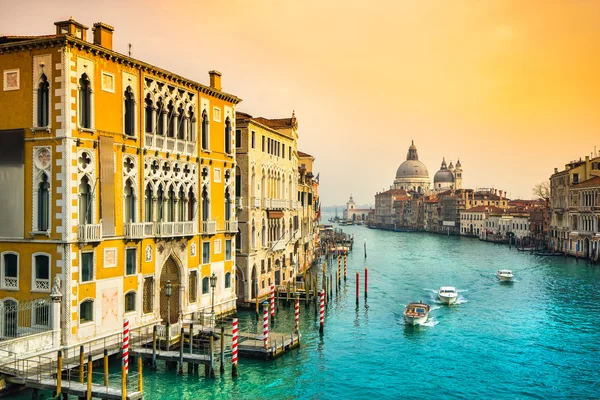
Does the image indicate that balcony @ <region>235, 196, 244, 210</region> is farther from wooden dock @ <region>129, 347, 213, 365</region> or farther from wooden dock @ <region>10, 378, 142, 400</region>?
wooden dock @ <region>10, 378, 142, 400</region>

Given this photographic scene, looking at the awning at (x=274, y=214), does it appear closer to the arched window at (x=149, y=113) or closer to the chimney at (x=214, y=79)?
the chimney at (x=214, y=79)

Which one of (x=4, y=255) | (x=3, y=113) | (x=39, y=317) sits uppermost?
(x=3, y=113)

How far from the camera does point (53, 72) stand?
53.2 ft

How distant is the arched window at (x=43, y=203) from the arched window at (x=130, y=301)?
345 centimetres

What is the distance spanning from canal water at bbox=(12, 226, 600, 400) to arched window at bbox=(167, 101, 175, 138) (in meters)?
7.86

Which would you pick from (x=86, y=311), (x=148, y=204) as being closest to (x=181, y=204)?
(x=148, y=204)

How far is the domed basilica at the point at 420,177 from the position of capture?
16738cm

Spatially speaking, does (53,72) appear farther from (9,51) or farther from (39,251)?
(39,251)

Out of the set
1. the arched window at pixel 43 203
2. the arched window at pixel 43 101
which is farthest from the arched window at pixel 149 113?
the arched window at pixel 43 203

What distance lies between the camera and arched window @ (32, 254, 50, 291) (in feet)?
53.7

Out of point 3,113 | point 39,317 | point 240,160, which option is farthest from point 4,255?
point 240,160

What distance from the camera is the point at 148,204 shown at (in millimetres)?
19641

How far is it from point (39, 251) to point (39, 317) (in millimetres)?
1808

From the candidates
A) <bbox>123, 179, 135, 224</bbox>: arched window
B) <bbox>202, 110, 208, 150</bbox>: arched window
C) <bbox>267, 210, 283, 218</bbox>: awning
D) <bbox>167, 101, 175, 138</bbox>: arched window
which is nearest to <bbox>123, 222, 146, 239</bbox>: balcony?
<bbox>123, 179, 135, 224</bbox>: arched window
